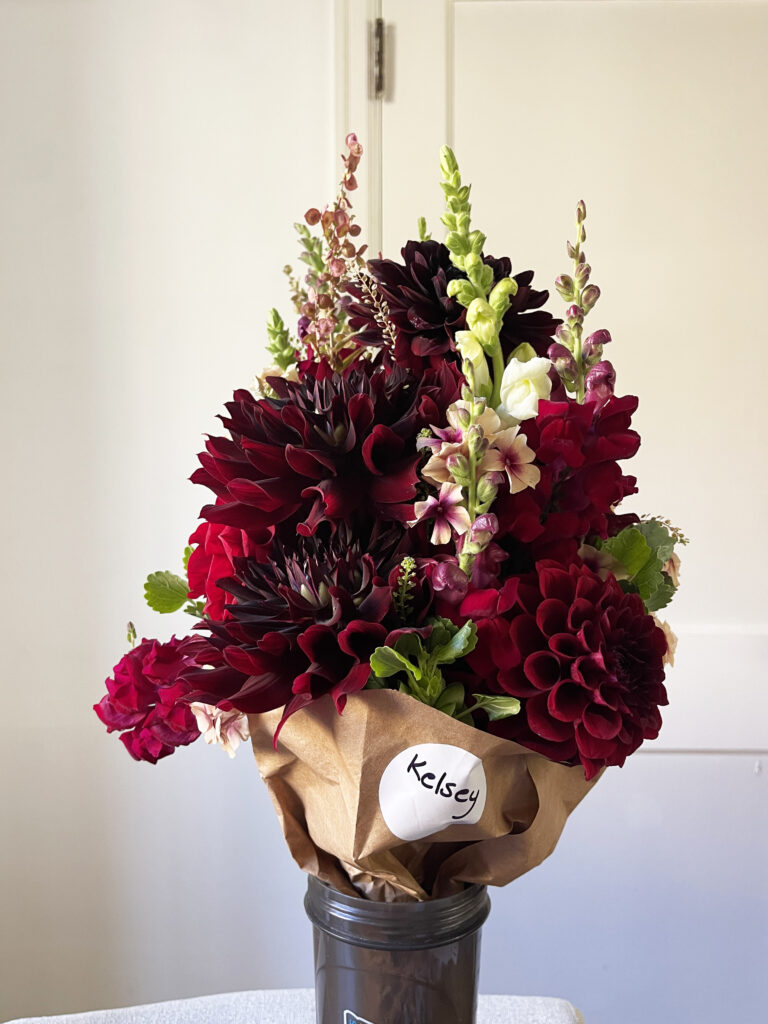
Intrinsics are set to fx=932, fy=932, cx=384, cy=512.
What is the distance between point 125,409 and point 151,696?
3.82ft

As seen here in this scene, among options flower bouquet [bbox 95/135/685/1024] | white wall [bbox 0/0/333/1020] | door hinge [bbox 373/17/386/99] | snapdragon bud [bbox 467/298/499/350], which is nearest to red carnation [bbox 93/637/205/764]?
flower bouquet [bbox 95/135/685/1024]

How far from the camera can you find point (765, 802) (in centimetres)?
162

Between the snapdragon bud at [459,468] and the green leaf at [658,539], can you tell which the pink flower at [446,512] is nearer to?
the snapdragon bud at [459,468]

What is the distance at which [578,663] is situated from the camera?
0.41 metres

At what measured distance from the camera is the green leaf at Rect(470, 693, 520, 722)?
0.43 metres

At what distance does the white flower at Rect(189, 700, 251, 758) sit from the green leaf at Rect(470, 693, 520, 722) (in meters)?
0.13

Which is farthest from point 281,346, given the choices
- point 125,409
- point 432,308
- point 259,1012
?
point 125,409

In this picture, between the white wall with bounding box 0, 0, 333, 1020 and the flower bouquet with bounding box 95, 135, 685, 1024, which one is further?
the white wall with bounding box 0, 0, 333, 1020

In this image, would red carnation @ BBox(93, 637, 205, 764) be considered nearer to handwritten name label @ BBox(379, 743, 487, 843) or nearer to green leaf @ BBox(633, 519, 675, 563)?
handwritten name label @ BBox(379, 743, 487, 843)

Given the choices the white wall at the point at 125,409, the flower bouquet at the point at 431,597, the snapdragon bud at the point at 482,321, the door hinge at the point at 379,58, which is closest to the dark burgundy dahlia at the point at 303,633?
the flower bouquet at the point at 431,597

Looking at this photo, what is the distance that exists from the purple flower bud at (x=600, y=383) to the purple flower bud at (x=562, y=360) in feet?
0.04

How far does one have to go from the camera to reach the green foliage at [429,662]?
0.42m

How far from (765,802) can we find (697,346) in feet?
2.62

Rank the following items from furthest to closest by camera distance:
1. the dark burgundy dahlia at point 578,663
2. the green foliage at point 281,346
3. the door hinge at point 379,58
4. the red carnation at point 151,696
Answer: the door hinge at point 379,58, the green foliage at point 281,346, the red carnation at point 151,696, the dark burgundy dahlia at point 578,663
